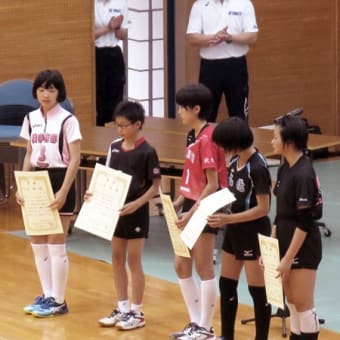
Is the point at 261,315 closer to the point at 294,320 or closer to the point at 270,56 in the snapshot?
the point at 294,320

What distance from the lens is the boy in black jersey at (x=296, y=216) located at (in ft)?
17.9

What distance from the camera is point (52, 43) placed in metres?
11.7

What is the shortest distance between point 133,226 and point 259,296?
97 cm

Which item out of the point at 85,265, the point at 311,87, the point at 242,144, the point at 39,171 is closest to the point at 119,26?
the point at 311,87

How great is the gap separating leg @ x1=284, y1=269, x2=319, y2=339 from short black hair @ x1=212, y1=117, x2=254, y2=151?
2.33 feet

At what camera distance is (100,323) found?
22.7 ft

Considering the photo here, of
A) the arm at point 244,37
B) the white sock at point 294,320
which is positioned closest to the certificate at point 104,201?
the white sock at point 294,320

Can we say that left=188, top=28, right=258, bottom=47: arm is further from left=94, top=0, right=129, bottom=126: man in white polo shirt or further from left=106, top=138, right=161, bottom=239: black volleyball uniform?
left=106, top=138, right=161, bottom=239: black volleyball uniform

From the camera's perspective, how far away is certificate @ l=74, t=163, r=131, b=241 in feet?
21.4

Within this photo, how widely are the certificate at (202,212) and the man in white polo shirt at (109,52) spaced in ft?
20.5

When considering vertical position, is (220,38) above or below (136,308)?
above

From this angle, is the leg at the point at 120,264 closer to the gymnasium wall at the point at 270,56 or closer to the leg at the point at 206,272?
the leg at the point at 206,272

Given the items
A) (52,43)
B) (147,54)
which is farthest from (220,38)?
(147,54)

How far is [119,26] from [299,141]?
6.74 metres
